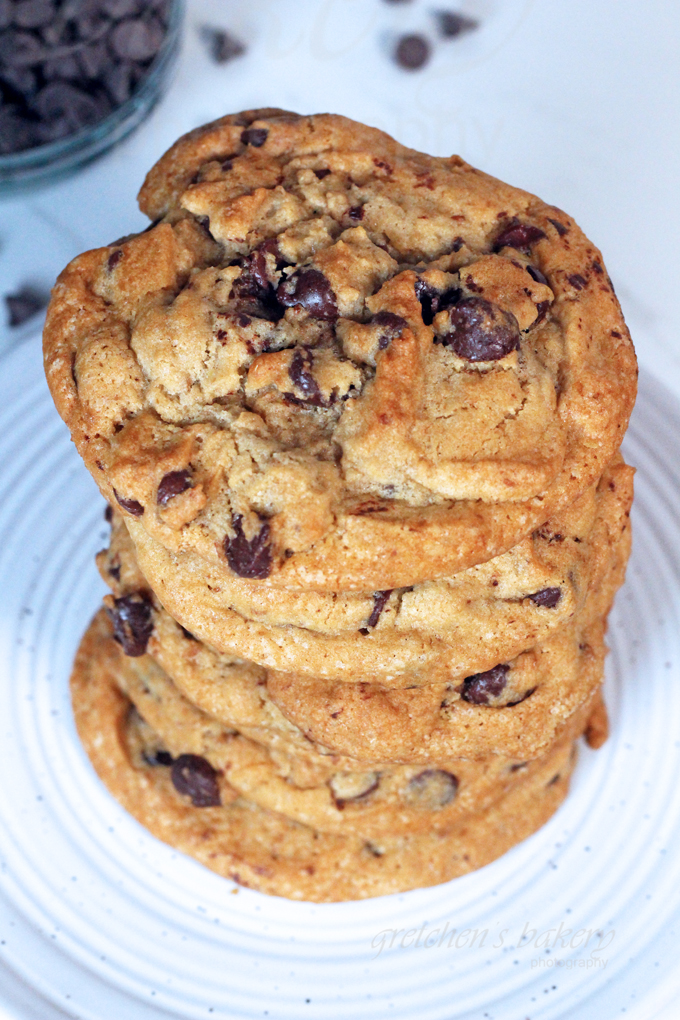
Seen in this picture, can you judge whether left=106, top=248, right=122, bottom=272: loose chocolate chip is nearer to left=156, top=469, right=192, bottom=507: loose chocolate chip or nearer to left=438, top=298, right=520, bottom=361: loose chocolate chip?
left=156, top=469, right=192, bottom=507: loose chocolate chip

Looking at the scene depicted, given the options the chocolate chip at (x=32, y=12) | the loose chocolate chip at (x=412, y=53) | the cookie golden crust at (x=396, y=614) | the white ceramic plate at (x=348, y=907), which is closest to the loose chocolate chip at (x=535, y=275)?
the cookie golden crust at (x=396, y=614)

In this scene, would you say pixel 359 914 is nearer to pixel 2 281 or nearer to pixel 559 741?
pixel 559 741

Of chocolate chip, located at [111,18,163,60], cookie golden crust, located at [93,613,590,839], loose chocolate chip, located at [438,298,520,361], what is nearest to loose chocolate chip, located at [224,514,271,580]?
loose chocolate chip, located at [438,298,520,361]

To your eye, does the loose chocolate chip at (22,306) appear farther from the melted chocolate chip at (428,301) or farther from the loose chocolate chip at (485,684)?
the loose chocolate chip at (485,684)

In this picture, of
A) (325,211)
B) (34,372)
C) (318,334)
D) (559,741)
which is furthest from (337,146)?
Answer: (559,741)

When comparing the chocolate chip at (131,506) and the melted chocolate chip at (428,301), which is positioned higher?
the melted chocolate chip at (428,301)
